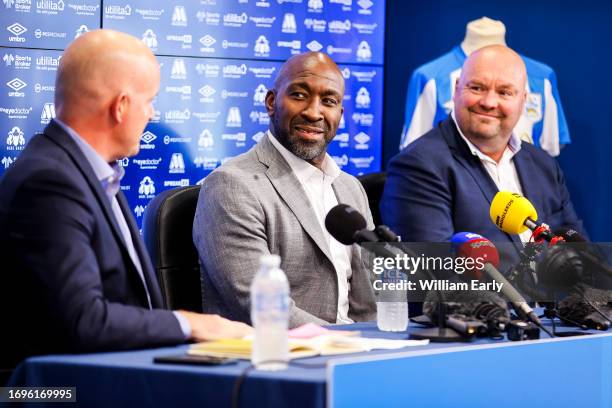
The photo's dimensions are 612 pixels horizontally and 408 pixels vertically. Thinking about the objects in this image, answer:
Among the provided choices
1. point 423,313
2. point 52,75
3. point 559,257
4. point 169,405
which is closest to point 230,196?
point 423,313

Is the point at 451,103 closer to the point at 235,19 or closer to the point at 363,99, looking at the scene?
the point at 363,99

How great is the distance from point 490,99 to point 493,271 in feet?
5.81

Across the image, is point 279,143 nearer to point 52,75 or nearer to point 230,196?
point 230,196

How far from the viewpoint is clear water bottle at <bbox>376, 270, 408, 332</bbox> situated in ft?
9.79

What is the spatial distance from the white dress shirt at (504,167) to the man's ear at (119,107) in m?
2.05

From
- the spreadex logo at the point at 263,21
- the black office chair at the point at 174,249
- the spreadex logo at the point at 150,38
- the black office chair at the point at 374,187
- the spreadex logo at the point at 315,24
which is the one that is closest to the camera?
the black office chair at the point at 174,249

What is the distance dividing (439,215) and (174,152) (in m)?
2.65

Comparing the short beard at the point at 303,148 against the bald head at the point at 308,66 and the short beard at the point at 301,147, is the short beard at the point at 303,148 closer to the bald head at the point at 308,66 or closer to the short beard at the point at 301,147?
the short beard at the point at 301,147

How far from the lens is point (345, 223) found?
9.18 feet

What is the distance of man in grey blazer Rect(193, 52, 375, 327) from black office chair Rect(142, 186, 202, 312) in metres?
0.08

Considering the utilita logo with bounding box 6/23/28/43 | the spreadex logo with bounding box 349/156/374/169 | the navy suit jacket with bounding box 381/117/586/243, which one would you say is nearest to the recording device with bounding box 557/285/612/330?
the navy suit jacket with bounding box 381/117/586/243

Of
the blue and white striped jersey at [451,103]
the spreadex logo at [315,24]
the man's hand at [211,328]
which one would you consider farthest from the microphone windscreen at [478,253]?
the spreadex logo at [315,24]

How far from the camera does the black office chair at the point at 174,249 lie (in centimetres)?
367

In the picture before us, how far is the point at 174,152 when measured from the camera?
6488mm
